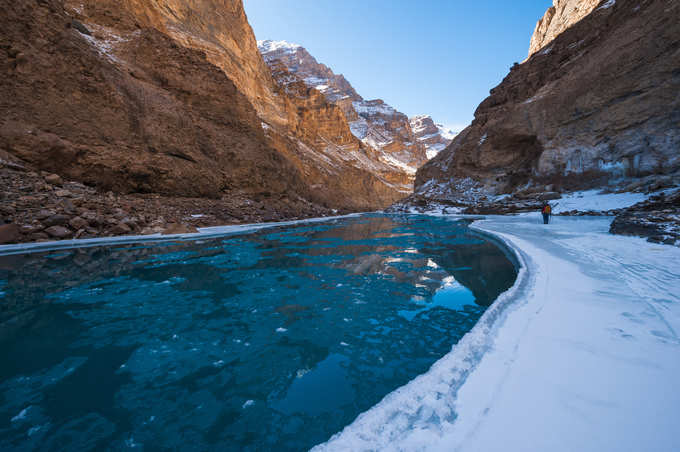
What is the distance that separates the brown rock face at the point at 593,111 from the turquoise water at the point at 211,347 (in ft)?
63.0

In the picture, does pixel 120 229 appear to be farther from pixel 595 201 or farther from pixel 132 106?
pixel 595 201

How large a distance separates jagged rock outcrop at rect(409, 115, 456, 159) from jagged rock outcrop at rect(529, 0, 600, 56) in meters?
102

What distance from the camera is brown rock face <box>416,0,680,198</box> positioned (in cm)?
1470

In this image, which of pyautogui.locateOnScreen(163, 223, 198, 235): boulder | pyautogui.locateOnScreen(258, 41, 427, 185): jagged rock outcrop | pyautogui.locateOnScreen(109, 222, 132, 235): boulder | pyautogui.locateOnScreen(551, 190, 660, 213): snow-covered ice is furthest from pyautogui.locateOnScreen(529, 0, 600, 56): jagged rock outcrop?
pyautogui.locateOnScreen(258, 41, 427, 185): jagged rock outcrop

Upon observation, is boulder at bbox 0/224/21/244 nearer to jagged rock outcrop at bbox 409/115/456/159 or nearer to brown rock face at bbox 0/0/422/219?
brown rock face at bbox 0/0/422/219

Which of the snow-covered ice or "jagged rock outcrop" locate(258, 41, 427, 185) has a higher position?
"jagged rock outcrop" locate(258, 41, 427, 185)

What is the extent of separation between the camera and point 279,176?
22812mm

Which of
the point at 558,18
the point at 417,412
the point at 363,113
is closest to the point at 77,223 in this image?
the point at 417,412

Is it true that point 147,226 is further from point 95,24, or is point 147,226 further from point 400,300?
point 95,24

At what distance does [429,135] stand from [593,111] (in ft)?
494

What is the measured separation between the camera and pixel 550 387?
141 cm

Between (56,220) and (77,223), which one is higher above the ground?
(56,220)

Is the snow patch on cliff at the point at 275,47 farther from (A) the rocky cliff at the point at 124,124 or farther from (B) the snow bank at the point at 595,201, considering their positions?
(B) the snow bank at the point at 595,201

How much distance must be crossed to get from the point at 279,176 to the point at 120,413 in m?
22.3
